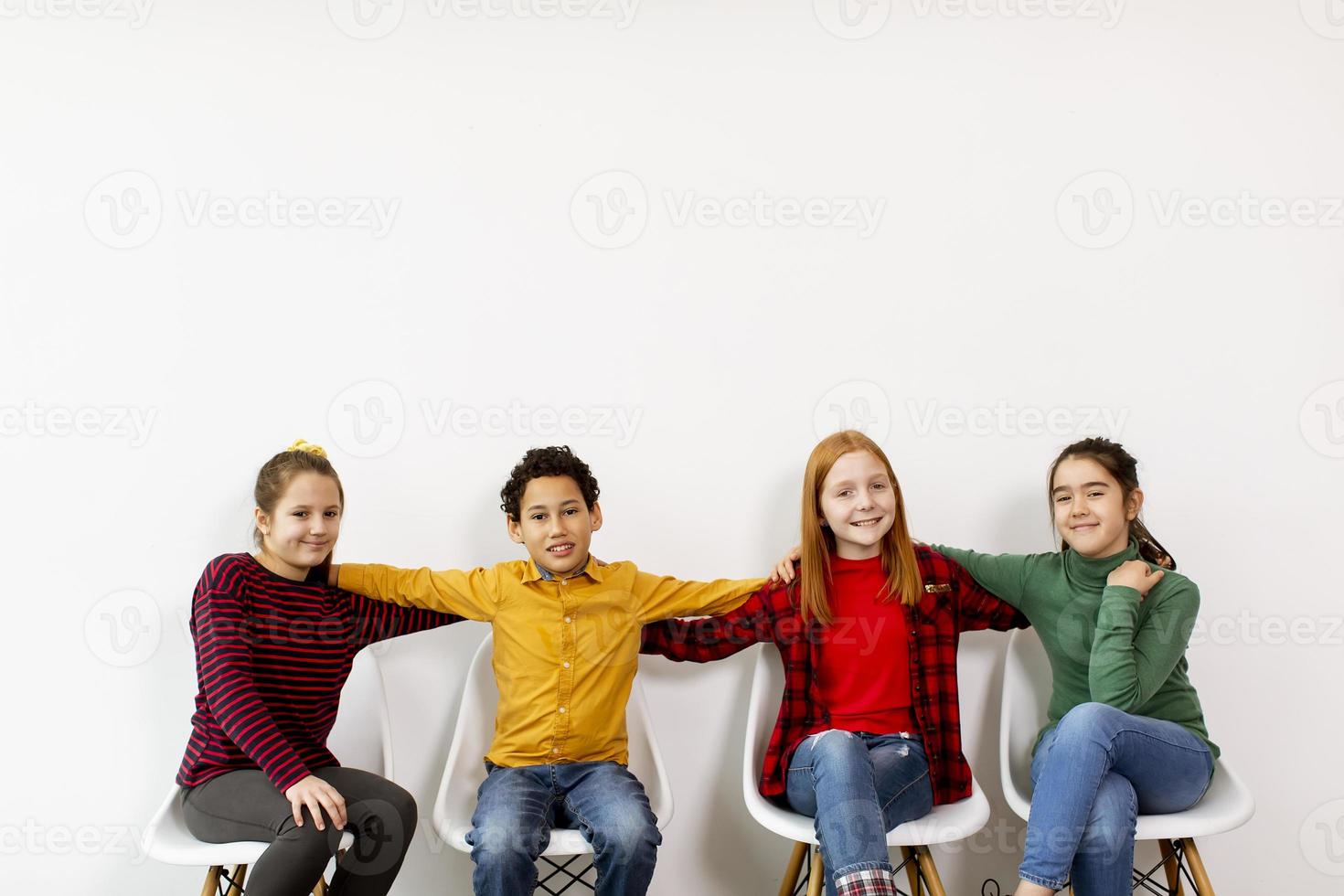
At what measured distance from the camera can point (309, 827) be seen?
5.57ft

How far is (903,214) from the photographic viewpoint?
7.22ft

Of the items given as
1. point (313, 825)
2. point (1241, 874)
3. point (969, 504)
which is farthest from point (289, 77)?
point (1241, 874)

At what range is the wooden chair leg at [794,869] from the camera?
76.0 inches

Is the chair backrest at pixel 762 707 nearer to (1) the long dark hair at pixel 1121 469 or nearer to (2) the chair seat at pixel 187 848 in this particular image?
(1) the long dark hair at pixel 1121 469

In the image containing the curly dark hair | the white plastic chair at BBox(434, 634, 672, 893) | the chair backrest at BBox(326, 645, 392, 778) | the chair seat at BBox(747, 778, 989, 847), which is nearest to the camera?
the chair seat at BBox(747, 778, 989, 847)

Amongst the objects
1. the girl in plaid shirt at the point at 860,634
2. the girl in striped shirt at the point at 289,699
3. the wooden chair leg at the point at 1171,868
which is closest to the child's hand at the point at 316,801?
the girl in striped shirt at the point at 289,699

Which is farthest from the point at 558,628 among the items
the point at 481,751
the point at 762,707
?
the point at 762,707

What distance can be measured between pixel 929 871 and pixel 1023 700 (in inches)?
17.3

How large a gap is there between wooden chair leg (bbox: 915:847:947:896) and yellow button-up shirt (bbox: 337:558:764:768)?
1.83 feet

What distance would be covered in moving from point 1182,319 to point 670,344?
→ 1102 millimetres

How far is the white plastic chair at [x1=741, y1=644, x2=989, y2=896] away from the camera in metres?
1.75

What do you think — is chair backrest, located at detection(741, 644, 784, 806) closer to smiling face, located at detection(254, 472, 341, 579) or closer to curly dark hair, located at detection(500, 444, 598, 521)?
curly dark hair, located at detection(500, 444, 598, 521)

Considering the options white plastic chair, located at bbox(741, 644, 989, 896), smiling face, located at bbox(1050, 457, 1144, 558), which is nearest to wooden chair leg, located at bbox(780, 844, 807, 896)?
white plastic chair, located at bbox(741, 644, 989, 896)

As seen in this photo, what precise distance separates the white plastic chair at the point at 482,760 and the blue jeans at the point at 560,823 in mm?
44
